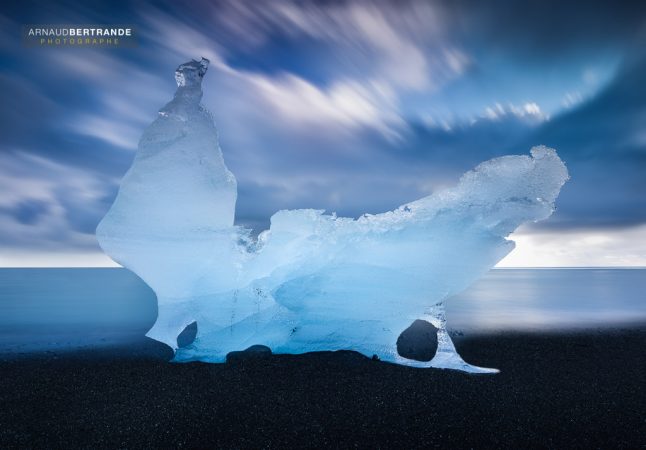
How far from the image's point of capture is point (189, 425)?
16.2 ft

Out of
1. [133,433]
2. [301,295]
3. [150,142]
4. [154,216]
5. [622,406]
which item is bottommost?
[133,433]

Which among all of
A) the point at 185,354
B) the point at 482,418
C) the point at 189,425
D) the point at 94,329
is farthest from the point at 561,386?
the point at 94,329

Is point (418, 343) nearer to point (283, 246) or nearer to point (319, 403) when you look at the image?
point (283, 246)

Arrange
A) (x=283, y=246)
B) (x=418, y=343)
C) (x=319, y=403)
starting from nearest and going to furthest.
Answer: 1. (x=319, y=403)
2. (x=283, y=246)
3. (x=418, y=343)

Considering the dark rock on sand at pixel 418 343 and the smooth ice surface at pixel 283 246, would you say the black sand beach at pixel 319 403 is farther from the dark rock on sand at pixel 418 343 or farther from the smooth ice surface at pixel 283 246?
the dark rock on sand at pixel 418 343

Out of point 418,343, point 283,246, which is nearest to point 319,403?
point 283,246

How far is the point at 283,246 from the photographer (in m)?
8.30

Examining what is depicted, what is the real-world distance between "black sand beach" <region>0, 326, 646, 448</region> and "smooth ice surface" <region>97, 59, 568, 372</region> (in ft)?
3.11

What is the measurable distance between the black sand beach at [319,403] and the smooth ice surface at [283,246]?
0.95 m

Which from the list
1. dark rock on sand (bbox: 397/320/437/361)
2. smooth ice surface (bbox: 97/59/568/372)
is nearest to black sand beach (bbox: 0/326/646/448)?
smooth ice surface (bbox: 97/59/568/372)

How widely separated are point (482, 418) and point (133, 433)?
419 cm

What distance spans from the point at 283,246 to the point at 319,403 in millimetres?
3377

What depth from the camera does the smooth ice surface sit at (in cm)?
798

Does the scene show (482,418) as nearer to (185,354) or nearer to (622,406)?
(622,406)
